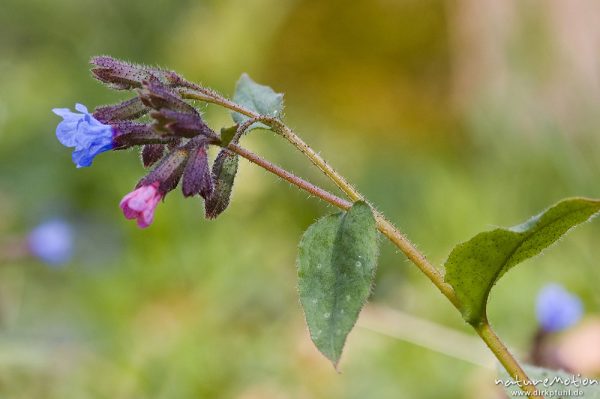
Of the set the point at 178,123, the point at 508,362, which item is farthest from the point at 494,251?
the point at 178,123

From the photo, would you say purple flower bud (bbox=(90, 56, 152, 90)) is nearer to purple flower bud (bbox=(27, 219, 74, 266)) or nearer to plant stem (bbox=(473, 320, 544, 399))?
plant stem (bbox=(473, 320, 544, 399))

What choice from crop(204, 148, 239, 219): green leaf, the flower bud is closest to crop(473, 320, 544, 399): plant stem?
crop(204, 148, 239, 219): green leaf

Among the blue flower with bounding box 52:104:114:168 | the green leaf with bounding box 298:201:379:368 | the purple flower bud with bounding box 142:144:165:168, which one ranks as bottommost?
the green leaf with bounding box 298:201:379:368

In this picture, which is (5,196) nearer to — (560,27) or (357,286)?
(357,286)

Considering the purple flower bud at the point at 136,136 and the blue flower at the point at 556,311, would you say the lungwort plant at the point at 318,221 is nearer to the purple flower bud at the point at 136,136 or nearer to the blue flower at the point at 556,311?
the purple flower bud at the point at 136,136

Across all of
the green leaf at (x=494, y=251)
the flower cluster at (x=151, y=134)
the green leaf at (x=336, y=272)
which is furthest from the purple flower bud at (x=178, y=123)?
the green leaf at (x=494, y=251)

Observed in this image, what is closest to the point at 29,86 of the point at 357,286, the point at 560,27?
the point at 560,27
